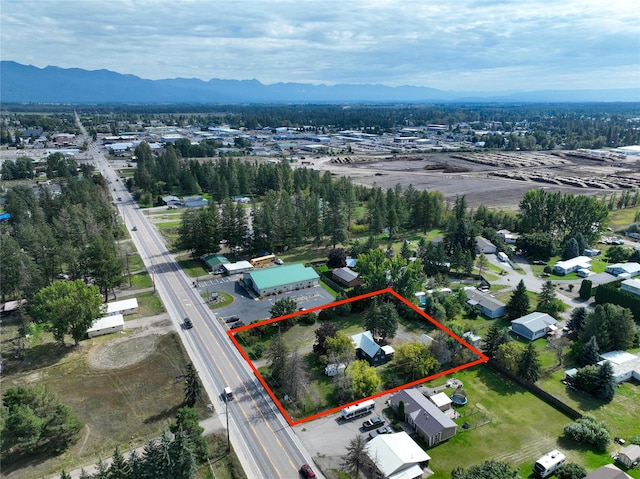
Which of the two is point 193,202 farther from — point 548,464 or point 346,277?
point 548,464

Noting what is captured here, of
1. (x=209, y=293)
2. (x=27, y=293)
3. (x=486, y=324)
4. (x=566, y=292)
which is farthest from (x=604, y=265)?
(x=27, y=293)

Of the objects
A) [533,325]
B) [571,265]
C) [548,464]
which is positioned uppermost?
[571,265]

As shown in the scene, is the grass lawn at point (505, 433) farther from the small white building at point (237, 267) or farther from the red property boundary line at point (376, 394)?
the small white building at point (237, 267)

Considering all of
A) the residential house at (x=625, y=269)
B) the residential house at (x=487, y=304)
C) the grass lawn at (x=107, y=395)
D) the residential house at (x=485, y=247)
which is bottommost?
the grass lawn at (x=107, y=395)

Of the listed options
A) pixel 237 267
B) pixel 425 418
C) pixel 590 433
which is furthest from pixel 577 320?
pixel 237 267

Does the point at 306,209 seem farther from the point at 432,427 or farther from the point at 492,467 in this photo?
the point at 492,467

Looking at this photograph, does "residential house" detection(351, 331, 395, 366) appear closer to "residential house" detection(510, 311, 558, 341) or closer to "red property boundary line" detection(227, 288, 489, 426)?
"red property boundary line" detection(227, 288, 489, 426)

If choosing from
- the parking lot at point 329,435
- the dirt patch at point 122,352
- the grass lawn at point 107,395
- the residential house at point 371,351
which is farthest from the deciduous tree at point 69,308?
the residential house at point 371,351
